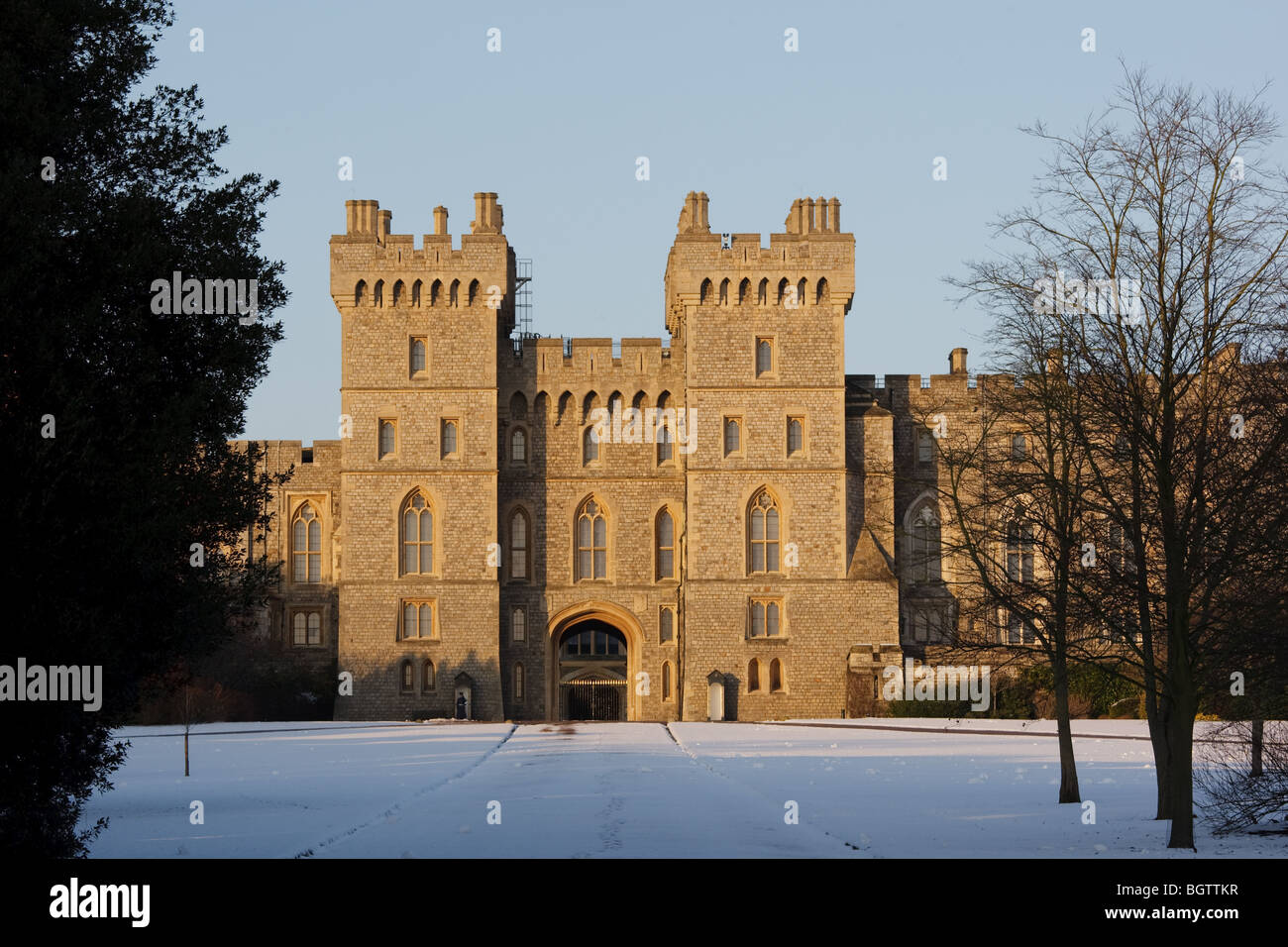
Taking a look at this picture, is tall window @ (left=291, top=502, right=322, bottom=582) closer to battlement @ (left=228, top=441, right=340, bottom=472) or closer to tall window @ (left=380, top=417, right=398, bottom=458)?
battlement @ (left=228, top=441, right=340, bottom=472)

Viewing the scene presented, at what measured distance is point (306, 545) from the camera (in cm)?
5272

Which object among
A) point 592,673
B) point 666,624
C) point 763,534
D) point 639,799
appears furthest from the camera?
point 592,673

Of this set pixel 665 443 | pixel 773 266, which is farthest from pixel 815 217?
pixel 665 443

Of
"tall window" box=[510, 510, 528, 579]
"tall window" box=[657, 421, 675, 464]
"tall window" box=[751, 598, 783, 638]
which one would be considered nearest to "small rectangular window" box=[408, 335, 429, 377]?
"tall window" box=[510, 510, 528, 579]

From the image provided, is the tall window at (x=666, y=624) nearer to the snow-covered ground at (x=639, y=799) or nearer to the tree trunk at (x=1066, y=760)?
the snow-covered ground at (x=639, y=799)

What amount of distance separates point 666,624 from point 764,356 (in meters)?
8.97

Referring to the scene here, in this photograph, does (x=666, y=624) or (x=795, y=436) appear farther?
(x=666, y=624)

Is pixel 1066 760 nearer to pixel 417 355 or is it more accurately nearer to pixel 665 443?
pixel 665 443

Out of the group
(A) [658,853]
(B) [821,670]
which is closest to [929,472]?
(B) [821,670]

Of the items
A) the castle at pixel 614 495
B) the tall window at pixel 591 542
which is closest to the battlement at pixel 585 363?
the castle at pixel 614 495

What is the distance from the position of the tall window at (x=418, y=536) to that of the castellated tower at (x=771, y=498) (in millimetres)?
7993

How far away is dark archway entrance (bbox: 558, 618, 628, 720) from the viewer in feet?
174

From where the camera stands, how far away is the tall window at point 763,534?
163 feet

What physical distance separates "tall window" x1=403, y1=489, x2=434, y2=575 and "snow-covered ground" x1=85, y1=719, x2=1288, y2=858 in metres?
13.8
